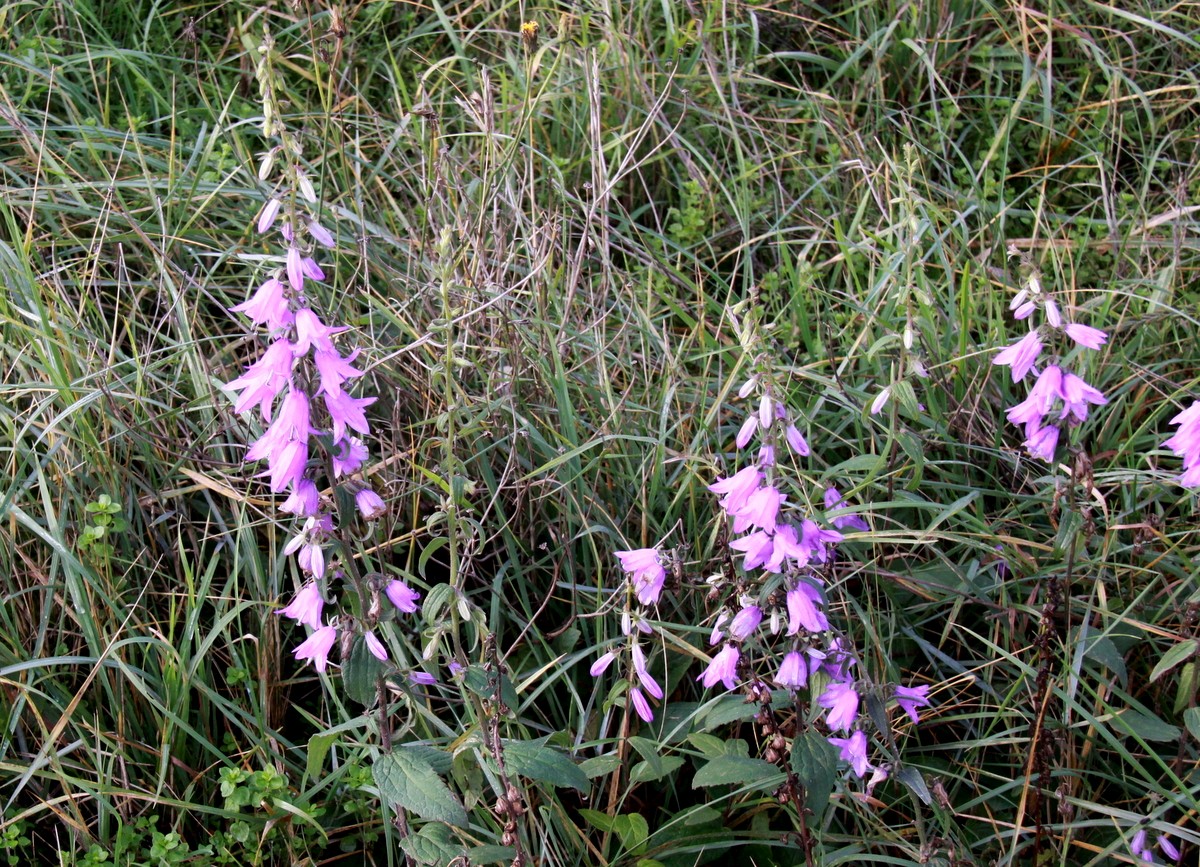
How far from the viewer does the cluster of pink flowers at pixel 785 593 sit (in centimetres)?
192

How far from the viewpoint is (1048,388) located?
2.06 metres

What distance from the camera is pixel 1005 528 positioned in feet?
9.29

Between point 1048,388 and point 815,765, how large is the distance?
0.78 m

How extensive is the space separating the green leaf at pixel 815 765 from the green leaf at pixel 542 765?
365mm

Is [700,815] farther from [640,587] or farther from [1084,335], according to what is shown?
[1084,335]

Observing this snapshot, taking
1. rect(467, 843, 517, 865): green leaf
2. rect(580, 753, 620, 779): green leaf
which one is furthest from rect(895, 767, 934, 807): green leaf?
rect(467, 843, 517, 865): green leaf

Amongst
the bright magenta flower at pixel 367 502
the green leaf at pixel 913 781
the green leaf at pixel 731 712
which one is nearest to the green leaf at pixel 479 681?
the bright magenta flower at pixel 367 502

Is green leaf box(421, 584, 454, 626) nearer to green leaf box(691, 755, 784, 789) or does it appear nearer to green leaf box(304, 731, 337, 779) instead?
green leaf box(304, 731, 337, 779)

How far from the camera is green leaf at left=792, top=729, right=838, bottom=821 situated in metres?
1.95

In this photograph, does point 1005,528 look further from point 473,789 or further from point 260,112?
point 260,112

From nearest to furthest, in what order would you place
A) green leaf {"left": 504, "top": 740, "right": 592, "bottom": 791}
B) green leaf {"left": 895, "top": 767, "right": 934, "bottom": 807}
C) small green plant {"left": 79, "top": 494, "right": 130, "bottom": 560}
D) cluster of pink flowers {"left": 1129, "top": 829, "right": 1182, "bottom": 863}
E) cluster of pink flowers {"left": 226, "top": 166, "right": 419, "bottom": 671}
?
cluster of pink flowers {"left": 226, "top": 166, "right": 419, "bottom": 671}
green leaf {"left": 504, "top": 740, "right": 592, "bottom": 791}
green leaf {"left": 895, "top": 767, "right": 934, "bottom": 807}
cluster of pink flowers {"left": 1129, "top": 829, "right": 1182, "bottom": 863}
small green plant {"left": 79, "top": 494, "right": 130, "bottom": 560}

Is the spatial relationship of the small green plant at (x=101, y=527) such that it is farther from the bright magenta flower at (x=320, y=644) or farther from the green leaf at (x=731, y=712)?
the green leaf at (x=731, y=712)

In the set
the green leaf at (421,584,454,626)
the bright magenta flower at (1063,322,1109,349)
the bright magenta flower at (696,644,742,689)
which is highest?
the bright magenta flower at (1063,322,1109,349)

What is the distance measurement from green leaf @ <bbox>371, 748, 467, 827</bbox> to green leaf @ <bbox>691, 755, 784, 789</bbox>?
1.63ft
